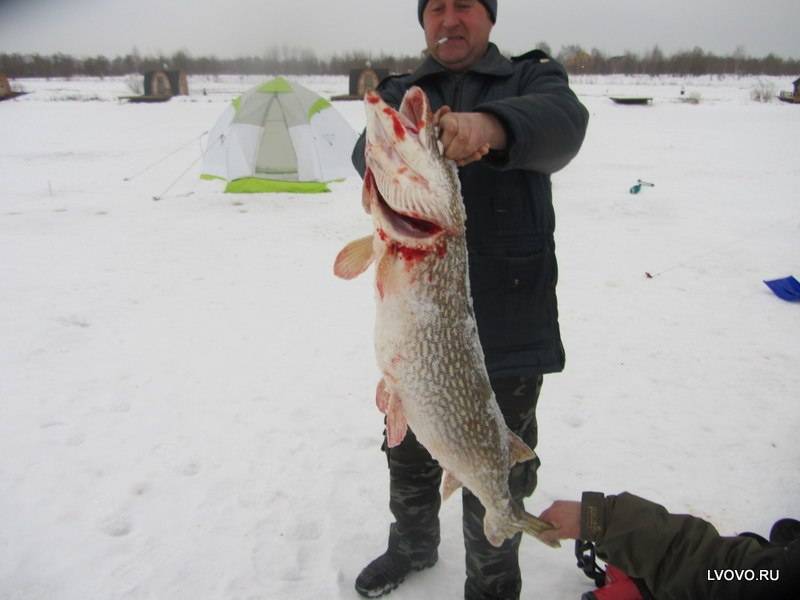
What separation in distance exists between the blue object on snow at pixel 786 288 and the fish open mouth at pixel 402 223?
563 centimetres

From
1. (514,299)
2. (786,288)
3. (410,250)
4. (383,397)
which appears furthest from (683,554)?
(786,288)

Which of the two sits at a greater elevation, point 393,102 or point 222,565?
point 393,102

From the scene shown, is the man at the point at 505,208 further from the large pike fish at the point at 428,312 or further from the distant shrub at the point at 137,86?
the distant shrub at the point at 137,86

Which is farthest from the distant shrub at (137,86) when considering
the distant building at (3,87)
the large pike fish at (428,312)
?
the large pike fish at (428,312)

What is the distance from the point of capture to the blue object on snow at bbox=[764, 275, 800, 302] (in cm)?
551

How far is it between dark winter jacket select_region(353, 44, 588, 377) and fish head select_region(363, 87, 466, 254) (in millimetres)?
321

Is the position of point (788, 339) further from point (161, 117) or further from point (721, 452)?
point (161, 117)

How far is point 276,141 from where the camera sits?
415 inches

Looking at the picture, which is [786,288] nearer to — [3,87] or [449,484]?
[449,484]

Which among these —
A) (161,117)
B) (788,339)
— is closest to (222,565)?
(788,339)

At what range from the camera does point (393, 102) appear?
2.02 m

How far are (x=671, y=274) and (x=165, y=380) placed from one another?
225 inches

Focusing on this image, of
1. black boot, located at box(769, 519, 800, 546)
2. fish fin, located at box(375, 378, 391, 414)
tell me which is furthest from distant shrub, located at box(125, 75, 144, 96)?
black boot, located at box(769, 519, 800, 546)

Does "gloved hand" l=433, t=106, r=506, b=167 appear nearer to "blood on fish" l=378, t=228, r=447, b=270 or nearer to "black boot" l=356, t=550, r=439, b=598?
"blood on fish" l=378, t=228, r=447, b=270
